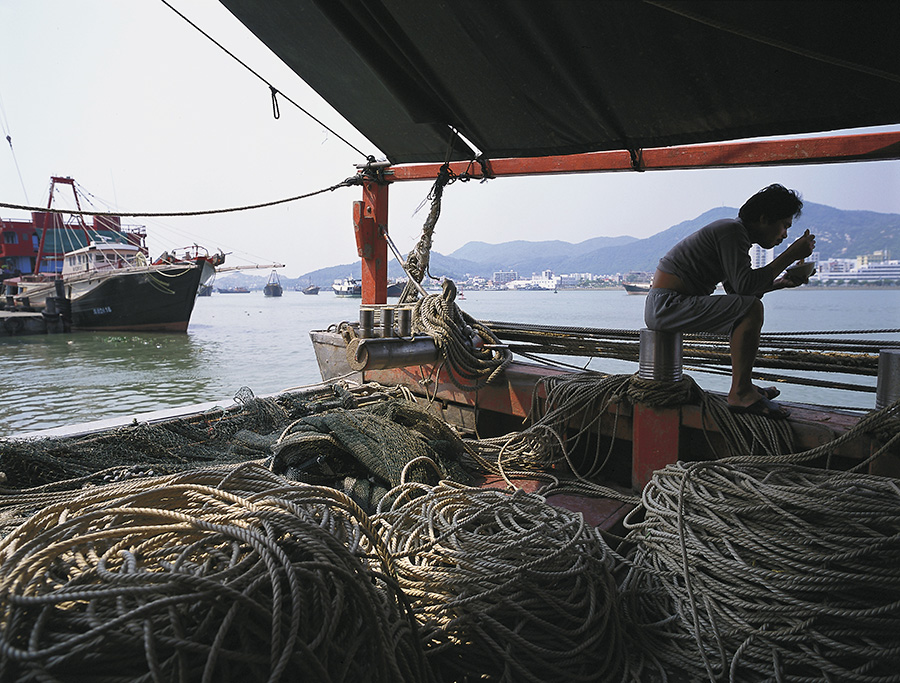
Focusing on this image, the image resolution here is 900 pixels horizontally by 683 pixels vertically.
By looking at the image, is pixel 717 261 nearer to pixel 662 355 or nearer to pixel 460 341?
pixel 662 355

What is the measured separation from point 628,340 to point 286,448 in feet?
8.45

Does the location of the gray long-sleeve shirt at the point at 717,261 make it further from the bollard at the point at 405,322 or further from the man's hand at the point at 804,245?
the bollard at the point at 405,322

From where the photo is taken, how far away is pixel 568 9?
2.10 m

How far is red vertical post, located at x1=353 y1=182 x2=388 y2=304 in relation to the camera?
5.59 meters

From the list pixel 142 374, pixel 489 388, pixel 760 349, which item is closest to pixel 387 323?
pixel 489 388

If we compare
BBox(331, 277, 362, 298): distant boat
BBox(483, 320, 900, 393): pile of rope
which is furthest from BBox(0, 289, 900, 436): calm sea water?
BBox(331, 277, 362, 298): distant boat

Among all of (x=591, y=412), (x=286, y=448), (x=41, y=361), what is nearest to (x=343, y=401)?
(x=286, y=448)

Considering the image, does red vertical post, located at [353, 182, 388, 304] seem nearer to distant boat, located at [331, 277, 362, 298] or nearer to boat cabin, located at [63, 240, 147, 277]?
boat cabin, located at [63, 240, 147, 277]

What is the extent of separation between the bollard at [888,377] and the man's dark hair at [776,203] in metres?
0.80

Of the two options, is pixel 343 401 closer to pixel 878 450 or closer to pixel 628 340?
pixel 628 340

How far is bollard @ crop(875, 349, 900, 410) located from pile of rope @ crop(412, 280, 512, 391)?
2.25 meters

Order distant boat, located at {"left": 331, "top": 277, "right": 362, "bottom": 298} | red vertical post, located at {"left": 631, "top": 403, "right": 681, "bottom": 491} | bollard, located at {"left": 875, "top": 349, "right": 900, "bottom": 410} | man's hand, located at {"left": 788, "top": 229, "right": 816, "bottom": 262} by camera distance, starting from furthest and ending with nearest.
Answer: distant boat, located at {"left": 331, "top": 277, "right": 362, "bottom": 298}
red vertical post, located at {"left": 631, "top": 403, "right": 681, "bottom": 491}
man's hand, located at {"left": 788, "top": 229, "right": 816, "bottom": 262}
bollard, located at {"left": 875, "top": 349, "right": 900, "bottom": 410}

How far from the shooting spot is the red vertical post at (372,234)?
5.59 m

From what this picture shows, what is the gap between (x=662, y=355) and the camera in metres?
3.12
